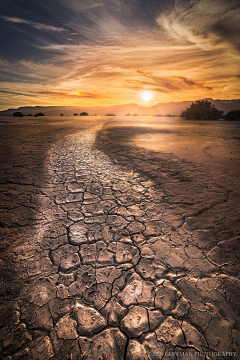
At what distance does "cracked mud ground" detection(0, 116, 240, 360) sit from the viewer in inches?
41.9

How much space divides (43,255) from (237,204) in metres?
2.93

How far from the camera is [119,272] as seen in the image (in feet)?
4.97

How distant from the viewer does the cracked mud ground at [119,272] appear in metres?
1.06

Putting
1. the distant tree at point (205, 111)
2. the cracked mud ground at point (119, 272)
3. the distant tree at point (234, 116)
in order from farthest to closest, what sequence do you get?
the distant tree at point (205, 111)
the distant tree at point (234, 116)
the cracked mud ground at point (119, 272)

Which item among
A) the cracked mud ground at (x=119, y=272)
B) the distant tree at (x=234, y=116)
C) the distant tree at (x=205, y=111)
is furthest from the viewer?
the distant tree at (x=205, y=111)

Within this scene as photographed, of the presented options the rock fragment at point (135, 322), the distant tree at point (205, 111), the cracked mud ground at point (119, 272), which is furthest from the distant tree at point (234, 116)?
the rock fragment at point (135, 322)

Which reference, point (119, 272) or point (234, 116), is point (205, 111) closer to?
point (234, 116)

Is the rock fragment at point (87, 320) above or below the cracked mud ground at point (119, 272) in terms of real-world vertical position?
below

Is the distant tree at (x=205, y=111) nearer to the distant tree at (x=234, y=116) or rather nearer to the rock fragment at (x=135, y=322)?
the distant tree at (x=234, y=116)

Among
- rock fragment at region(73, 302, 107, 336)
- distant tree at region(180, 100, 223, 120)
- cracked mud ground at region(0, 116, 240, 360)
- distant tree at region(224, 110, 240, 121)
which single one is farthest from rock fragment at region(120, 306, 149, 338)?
distant tree at region(180, 100, 223, 120)

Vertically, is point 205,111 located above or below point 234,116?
above

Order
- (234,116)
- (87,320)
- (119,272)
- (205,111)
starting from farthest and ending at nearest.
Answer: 1. (205,111)
2. (234,116)
3. (119,272)
4. (87,320)

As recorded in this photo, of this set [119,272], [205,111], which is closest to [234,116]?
[205,111]

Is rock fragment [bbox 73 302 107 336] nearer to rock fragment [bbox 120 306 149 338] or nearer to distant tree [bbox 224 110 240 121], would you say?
rock fragment [bbox 120 306 149 338]
